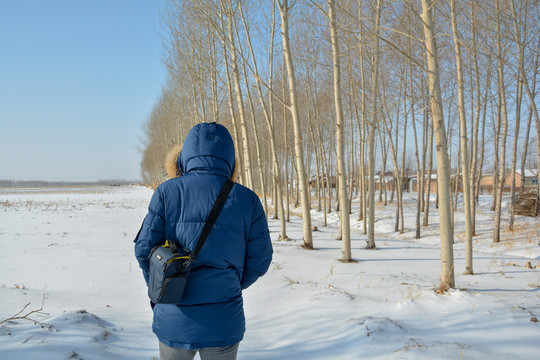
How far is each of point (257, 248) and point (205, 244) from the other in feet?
1.05

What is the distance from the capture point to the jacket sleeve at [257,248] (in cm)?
178

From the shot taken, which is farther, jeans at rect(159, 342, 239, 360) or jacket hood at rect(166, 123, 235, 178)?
jacket hood at rect(166, 123, 235, 178)

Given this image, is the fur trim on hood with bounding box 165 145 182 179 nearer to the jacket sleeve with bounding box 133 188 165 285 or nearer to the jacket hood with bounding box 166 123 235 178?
the jacket hood with bounding box 166 123 235 178

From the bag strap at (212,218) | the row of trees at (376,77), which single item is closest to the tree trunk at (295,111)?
the row of trees at (376,77)

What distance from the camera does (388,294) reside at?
13.6 ft

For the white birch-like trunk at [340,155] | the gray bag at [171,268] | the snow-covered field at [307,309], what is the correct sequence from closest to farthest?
1. the gray bag at [171,268]
2. the snow-covered field at [307,309]
3. the white birch-like trunk at [340,155]

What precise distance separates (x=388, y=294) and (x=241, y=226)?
3146 mm

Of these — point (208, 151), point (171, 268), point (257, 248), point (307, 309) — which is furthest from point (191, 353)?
point (307, 309)

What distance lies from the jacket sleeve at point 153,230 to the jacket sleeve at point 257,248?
0.46 meters

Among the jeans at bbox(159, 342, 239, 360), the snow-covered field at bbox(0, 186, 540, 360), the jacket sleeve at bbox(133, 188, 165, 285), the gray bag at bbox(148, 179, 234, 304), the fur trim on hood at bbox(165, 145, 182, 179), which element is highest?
the fur trim on hood at bbox(165, 145, 182, 179)

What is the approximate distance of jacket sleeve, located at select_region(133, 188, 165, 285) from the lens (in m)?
1.66

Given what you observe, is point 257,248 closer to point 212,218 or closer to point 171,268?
point 212,218

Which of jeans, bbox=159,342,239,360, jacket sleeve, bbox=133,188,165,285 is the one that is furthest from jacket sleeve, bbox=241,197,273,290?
jacket sleeve, bbox=133,188,165,285

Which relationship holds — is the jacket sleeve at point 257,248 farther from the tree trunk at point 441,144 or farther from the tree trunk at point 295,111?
the tree trunk at point 295,111
